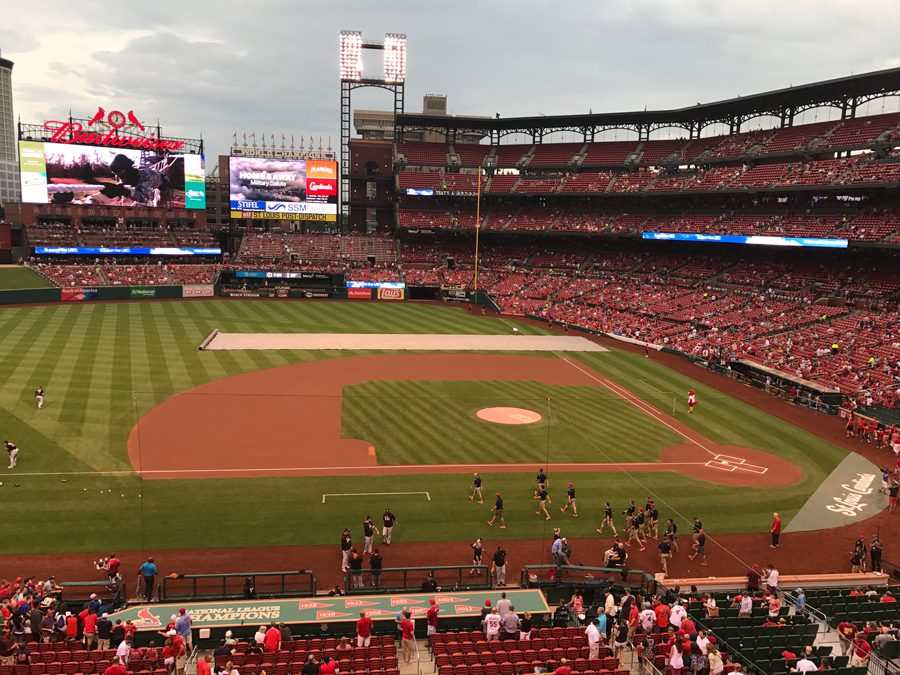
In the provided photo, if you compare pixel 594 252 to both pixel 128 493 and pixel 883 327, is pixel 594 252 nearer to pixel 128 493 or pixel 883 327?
pixel 883 327

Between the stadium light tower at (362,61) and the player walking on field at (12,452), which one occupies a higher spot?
the stadium light tower at (362,61)

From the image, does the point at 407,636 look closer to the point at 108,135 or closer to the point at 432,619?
the point at 432,619

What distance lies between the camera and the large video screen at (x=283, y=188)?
8119 centimetres

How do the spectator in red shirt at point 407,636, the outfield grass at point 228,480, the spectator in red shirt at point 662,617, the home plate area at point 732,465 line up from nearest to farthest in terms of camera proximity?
the spectator in red shirt at point 407,636 → the spectator in red shirt at point 662,617 → the outfield grass at point 228,480 → the home plate area at point 732,465

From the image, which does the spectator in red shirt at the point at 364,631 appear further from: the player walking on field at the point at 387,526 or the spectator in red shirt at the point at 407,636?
the player walking on field at the point at 387,526

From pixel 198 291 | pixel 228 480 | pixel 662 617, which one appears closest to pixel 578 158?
pixel 198 291

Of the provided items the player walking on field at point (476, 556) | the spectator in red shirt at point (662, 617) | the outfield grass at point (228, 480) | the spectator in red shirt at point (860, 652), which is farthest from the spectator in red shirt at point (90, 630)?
→ the spectator in red shirt at point (860, 652)

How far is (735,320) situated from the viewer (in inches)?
2068

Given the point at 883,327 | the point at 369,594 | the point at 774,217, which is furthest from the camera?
the point at 774,217

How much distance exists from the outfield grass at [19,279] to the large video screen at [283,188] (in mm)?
23337

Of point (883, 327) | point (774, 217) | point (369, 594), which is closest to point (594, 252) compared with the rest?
point (774, 217)

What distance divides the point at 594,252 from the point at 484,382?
46.5 meters

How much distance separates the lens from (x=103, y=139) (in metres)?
74.5

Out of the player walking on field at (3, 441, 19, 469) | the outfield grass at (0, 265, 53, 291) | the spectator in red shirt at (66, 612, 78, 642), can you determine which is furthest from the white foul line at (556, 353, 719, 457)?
the outfield grass at (0, 265, 53, 291)
